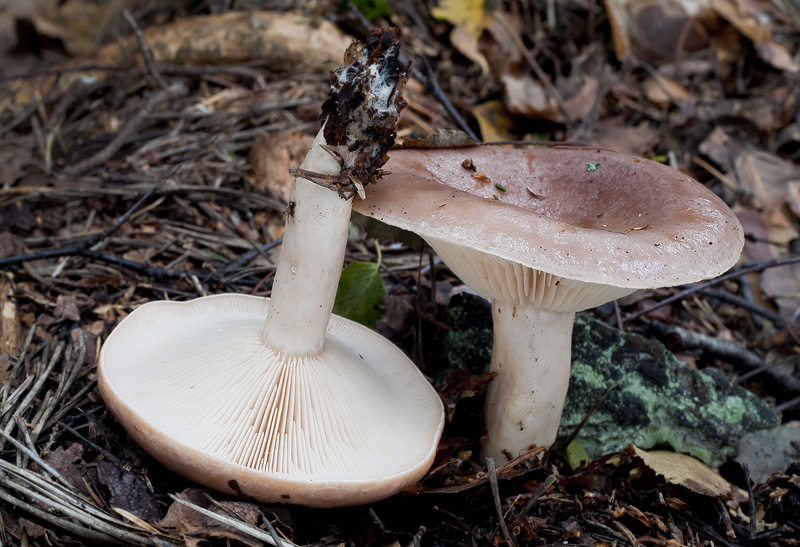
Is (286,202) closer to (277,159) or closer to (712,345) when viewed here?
(277,159)

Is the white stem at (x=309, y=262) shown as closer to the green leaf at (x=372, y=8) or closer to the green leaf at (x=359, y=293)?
the green leaf at (x=359, y=293)

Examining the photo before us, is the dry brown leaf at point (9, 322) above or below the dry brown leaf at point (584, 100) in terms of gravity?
below

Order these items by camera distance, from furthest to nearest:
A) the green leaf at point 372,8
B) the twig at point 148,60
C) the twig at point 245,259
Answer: the green leaf at point 372,8, the twig at point 148,60, the twig at point 245,259

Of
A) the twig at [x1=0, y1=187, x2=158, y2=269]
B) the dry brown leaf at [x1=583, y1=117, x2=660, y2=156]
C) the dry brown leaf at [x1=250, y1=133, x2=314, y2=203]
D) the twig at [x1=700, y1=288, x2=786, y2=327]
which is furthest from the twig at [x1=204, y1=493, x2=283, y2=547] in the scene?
the dry brown leaf at [x1=583, y1=117, x2=660, y2=156]

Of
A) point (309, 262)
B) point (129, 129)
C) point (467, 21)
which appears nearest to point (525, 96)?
point (467, 21)

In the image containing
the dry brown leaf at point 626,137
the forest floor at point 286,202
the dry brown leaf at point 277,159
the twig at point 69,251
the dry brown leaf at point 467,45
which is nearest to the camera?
the forest floor at point 286,202

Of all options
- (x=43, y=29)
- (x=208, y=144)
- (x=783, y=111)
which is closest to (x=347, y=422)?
(x=208, y=144)

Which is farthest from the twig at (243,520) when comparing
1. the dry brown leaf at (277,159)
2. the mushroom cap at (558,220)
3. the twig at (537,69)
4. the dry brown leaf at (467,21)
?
the dry brown leaf at (467,21)
